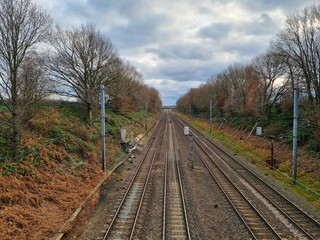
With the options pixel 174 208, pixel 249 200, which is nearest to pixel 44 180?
pixel 174 208

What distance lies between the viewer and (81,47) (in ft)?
103

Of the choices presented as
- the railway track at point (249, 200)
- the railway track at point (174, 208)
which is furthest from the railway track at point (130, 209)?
the railway track at point (249, 200)

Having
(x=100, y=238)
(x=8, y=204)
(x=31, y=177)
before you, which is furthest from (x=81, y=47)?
(x=100, y=238)

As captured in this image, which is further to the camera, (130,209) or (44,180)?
(44,180)

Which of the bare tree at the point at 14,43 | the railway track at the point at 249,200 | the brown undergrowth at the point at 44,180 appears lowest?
the railway track at the point at 249,200

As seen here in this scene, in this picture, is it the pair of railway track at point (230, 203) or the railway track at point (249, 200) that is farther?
the railway track at point (249, 200)

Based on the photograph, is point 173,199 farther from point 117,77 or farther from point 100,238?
point 117,77

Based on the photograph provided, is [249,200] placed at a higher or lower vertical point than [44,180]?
lower

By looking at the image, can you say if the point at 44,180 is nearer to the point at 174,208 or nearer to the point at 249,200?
the point at 174,208

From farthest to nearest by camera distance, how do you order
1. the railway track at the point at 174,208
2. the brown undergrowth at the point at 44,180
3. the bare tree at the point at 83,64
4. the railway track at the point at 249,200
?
the bare tree at the point at 83,64 → the railway track at the point at 249,200 → the railway track at the point at 174,208 → the brown undergrowth at the point at 44,180

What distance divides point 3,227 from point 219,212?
8.82m

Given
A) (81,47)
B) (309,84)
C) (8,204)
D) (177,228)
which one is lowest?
(177,228)

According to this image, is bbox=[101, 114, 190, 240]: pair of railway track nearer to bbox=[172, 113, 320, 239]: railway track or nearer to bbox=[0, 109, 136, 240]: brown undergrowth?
bbox=[0, 109, 136, 240]: brown undergrowth

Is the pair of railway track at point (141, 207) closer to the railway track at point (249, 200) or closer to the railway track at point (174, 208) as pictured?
the railway track at point (174, 208)
